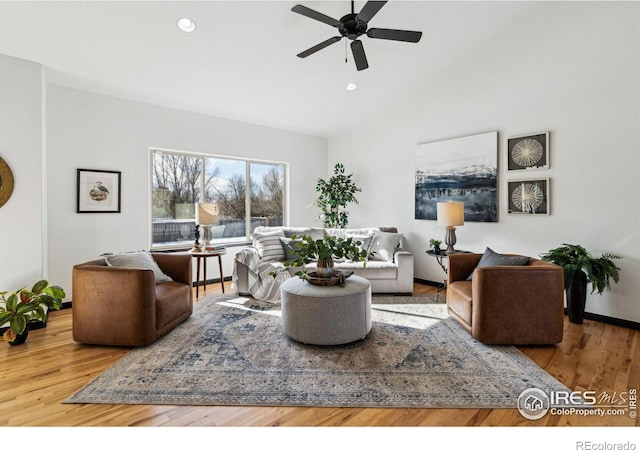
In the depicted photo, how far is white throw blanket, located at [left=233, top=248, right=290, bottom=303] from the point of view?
163 inches

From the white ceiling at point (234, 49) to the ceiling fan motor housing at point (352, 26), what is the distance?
707 mm

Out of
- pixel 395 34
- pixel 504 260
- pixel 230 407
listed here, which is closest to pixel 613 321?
pixel 504 260

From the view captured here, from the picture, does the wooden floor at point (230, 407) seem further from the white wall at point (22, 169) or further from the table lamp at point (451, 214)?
the table lamp at point (451, 214)

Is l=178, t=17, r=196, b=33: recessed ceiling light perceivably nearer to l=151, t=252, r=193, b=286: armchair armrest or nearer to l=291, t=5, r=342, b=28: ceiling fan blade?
l=291, t=5, r=342, b=28: ceiling fan blade

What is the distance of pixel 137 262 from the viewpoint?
316 centimetres

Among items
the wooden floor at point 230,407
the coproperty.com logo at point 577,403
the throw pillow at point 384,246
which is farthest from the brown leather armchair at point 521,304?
the throw pillow at point 384,246

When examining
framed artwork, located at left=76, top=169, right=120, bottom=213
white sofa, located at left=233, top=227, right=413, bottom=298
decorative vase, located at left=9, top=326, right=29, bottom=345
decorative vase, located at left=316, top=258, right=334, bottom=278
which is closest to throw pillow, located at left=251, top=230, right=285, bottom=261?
white sofa, located at left=233, top=227, right=413, bottom=298

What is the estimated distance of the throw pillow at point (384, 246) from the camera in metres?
4.63

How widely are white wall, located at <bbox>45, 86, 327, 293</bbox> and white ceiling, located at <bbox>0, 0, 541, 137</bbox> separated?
19 centimetres

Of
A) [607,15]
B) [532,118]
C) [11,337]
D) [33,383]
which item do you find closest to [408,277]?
[532,118]

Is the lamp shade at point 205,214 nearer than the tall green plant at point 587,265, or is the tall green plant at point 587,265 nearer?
the tall green plant at point 587,265

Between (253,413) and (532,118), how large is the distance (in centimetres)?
432

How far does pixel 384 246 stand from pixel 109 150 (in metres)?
3.90

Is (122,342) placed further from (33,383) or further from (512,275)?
(512,275)
